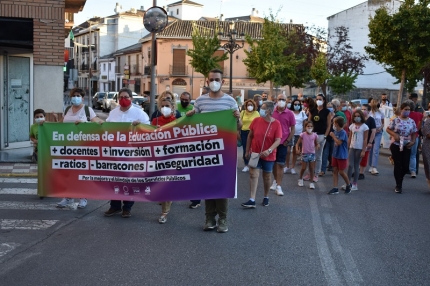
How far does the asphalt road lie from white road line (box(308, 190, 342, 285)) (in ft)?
0.04

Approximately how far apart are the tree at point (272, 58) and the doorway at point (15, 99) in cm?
3020

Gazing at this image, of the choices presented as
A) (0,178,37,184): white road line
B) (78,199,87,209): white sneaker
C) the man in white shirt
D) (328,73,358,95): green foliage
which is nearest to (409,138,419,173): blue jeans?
the man in white shirt

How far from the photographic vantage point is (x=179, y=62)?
212 feet

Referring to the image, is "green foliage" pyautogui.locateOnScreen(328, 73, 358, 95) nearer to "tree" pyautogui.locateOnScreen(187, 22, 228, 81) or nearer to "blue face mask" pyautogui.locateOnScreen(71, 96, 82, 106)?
"tree" pyautogui.locateOnScreen(187, 22, 228, 81)

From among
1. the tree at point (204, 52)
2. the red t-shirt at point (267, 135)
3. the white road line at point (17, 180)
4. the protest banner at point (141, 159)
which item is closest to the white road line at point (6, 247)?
the protest banner at point (141, 159)

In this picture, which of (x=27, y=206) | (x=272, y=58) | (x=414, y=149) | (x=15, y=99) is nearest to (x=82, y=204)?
(x=27, y=206)

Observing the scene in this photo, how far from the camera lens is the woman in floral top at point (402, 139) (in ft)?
40.1

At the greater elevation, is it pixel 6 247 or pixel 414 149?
pixel 414 149

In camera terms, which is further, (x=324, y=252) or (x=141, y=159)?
(x=141, y=159)

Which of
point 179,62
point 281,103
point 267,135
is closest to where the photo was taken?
point 267,135

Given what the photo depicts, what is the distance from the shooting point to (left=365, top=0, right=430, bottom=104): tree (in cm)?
2088

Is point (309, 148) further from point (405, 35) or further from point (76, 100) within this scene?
point (405, 35)

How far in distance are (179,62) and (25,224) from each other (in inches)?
2249

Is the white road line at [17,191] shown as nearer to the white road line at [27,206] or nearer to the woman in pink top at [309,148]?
the white road line at [27,206]
